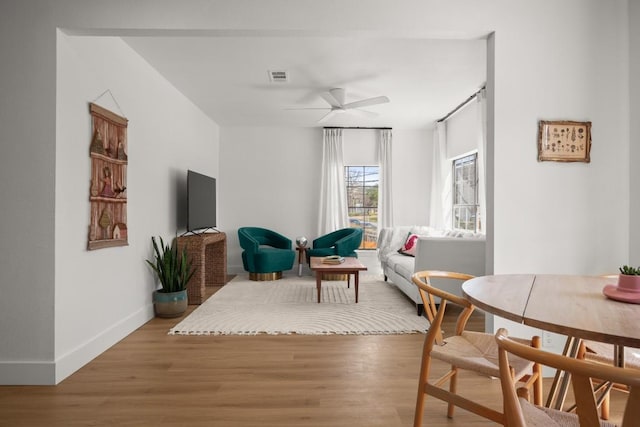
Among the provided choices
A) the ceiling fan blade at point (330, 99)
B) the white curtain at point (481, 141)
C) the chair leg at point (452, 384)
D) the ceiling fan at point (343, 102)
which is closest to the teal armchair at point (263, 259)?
the ceiling fan at point (343, 102)

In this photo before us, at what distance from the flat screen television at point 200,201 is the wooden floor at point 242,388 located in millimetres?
2022

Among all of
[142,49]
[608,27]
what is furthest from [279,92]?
[608,27]

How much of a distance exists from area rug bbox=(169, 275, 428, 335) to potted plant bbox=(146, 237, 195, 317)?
0.66 feet

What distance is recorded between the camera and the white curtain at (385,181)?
699 cm

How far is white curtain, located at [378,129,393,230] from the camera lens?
6992mm

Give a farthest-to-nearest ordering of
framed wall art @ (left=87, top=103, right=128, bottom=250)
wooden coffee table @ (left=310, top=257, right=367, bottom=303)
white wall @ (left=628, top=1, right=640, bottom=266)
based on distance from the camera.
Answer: wooden coffee table @ (left=310, top=257, right=367, bottom=303) → framed wall art @ (left=87, top=103, right=128, bottom=250) → white wall @ (left=628, top=1, right=640, bottom=266)

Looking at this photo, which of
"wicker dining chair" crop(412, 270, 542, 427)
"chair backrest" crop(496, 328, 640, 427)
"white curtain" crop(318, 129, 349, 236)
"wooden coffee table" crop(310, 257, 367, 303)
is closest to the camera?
"chair backrest" crop(496, 328, 640, 427)

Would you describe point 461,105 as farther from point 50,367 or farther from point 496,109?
point 50,367

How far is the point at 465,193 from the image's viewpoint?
235 inches

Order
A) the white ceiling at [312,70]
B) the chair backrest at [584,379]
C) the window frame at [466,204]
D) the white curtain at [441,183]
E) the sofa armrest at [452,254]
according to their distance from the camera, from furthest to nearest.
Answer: the white curtain at [441,183] < the window frame at [466,204] < the sofa armrest at [452,254] < the white ceiling at [312,70] < the chair backrest at [584,379]

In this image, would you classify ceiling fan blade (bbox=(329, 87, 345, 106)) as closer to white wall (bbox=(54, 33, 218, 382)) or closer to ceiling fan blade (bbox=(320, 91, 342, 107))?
ceiling fan blade (bbox=(320, 91, 342, 107))

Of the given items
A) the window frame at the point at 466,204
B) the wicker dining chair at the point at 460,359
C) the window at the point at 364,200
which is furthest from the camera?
the window at the point at 364,200

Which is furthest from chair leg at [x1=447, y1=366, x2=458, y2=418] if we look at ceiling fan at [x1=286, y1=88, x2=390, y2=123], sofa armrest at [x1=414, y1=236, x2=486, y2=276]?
ceiling fan at [x1=286, y1=88, x2=390, y2=123]

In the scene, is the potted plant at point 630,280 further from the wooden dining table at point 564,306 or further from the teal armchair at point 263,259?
the teal armchair at point 263,259
